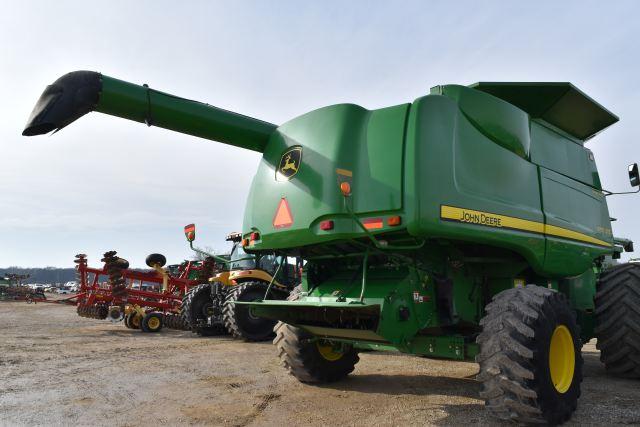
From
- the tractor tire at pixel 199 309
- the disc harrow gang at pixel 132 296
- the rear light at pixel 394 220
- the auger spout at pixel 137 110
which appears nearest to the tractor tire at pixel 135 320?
the disc harrow gang at pixel 132 296

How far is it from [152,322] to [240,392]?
30.4 feet

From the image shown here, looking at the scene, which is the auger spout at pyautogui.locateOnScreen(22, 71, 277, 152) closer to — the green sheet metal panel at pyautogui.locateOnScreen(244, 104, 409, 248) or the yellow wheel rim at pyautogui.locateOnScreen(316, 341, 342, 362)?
the green sheet metal panel at pyautogui.locateOnScreen(244, 104, 409, 248)

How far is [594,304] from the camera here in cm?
654

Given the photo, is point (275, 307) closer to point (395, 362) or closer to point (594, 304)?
point (395, 362)

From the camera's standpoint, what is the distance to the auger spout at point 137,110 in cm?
463

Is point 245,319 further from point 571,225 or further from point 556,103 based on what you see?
point 556,103

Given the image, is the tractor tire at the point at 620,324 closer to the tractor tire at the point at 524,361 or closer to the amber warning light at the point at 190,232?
the tractor tire at the point at 524,361

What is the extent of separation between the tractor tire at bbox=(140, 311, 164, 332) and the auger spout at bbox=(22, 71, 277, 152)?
10188 millimetres

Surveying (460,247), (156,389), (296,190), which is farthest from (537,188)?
(156,389)

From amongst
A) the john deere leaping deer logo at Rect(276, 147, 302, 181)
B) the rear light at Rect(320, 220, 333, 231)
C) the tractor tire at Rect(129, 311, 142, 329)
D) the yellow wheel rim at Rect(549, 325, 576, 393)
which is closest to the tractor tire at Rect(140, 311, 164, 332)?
the tractor tire at Rect(129, 311, 142, 329)

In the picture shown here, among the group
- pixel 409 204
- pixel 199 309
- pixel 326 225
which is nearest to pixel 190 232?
pixel 326 225

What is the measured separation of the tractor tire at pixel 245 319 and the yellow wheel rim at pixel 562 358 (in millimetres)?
7544

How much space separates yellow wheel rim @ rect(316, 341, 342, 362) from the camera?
20.6 ft

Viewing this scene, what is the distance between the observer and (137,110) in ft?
16.4
